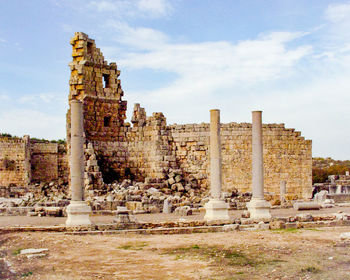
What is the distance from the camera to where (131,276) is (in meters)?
8.45

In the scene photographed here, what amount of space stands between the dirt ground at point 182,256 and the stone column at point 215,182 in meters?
1.67

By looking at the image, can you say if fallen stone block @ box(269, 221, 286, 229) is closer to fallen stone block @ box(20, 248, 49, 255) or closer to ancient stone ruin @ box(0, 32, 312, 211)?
fallen stone block @ box(20, 248, 49, 255)

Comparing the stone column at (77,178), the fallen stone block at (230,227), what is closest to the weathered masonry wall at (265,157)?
the fallen stone block at (230,227)

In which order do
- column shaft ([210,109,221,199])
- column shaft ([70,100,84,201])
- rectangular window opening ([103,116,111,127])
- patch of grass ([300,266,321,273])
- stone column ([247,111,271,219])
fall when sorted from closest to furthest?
1. patch of grass ([300,266,321,273])
2. column shaft ([70,100,84,201])
3. stone column ([247,111,271,219])
4. column shaft ([210,109,221,199])
5. rectangular window opening ([103,116,111,127])

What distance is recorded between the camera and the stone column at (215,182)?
15.3 m

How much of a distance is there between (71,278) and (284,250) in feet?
14.4

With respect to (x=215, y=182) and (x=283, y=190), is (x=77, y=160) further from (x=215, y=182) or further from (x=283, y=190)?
(x=283, y=190)

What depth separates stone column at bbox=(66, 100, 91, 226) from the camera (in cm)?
1383

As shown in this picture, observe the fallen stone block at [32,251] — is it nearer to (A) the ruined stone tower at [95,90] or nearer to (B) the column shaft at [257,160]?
(B) the column shaft at [257,160]

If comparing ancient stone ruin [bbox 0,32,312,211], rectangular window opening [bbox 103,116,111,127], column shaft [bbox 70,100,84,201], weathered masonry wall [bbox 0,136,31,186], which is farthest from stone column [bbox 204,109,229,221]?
weathered masonry wall [bbox 0,136,31,186]

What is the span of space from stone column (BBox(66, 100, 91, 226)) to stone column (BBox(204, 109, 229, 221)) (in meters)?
3.60

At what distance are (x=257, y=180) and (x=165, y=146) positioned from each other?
9706mm

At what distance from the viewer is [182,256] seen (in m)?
10.1

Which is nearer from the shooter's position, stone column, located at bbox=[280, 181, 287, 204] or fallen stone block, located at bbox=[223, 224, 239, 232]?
fallen stone block, located at bbox=[223, 224, 239, 232]
